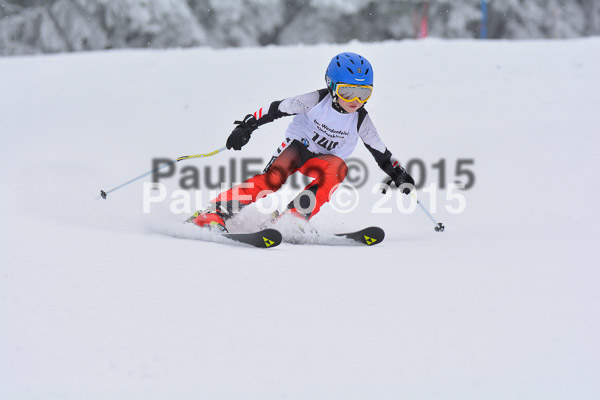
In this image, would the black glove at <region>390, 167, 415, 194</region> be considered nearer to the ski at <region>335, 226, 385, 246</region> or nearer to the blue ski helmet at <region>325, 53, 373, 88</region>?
the ski at <region>335, 226, 385, 246</region>

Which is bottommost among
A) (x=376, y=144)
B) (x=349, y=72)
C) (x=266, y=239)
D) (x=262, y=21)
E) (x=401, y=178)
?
(x=266, y=239)

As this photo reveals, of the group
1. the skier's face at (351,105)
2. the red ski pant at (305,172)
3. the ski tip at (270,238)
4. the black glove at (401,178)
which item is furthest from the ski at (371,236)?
the skier's face at (351,105)

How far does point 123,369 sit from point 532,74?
29.9ft

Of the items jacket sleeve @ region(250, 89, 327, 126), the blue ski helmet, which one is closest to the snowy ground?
jacket sleeve @ region(250, 89, 327, 126)

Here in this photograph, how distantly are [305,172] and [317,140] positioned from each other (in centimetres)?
32

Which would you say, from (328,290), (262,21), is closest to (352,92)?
(328,290)

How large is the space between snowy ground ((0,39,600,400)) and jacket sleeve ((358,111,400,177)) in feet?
2.03

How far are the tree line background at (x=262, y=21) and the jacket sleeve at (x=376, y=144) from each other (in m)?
14.9

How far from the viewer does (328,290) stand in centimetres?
267

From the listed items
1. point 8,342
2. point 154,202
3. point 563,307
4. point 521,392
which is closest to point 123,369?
point 8,342

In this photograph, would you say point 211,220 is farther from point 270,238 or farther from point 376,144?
point 376,144

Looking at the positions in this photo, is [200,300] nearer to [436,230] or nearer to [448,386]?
[448,386]

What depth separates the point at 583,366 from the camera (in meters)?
1.99

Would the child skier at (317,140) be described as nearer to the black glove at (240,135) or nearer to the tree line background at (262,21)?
the black glove at (240,135)
